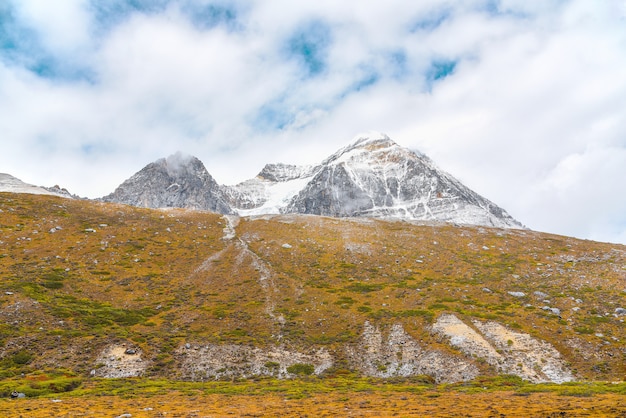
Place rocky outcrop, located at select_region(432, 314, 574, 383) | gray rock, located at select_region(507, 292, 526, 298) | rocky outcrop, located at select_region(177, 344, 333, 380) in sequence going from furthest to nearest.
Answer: gray rock, located at select_region(507, 292, 526, 298)
rocky outcrop, located at select_region(177, 344, 333, 380)
rocky outcrop, located at select_region(432, 314, 574, 383)

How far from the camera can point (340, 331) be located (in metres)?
47.8

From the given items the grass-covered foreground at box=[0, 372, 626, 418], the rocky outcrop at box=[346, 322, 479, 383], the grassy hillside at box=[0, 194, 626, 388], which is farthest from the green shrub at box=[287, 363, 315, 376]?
the rocky outcrop at box=[346, 322, 479, 383]

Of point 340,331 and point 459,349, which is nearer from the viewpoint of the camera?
point 459,349

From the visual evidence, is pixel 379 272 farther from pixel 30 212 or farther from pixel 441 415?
pixel 30 212

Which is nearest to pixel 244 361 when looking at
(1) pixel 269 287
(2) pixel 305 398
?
(2) pixel 305 398

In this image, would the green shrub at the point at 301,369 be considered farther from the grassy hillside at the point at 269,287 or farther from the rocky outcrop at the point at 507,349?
the rocky outcrop at the point at 507,349

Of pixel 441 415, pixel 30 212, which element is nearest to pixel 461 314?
pixel 441 415

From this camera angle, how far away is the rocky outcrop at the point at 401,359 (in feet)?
124

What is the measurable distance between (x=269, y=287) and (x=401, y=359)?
2615 cm

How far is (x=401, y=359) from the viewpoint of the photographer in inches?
1624

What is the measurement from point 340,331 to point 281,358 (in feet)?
31.1

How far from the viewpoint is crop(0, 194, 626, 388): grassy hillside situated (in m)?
40.9

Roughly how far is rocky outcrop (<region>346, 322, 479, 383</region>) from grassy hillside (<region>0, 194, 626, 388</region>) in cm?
109

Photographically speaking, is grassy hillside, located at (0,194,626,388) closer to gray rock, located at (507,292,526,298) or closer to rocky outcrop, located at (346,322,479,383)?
gray rock, located at (507,292,526,298)
